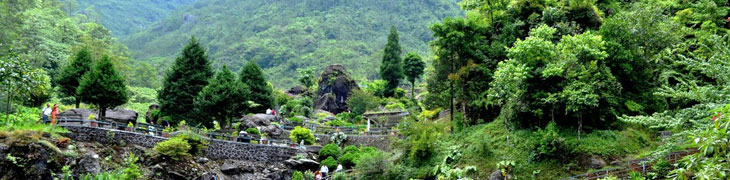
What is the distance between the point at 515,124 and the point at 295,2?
114818 mm

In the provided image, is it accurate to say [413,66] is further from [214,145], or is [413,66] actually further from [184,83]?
[214,145]

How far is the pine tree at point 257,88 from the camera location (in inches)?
1647

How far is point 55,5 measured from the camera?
72.1 m

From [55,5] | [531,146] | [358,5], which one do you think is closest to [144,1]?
[358,5]

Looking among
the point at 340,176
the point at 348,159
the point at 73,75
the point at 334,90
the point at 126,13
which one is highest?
the point at 126,13

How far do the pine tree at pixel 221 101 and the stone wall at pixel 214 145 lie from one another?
14.9 feet

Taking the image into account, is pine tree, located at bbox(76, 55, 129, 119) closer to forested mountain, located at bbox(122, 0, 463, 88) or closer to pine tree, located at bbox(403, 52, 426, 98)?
pine tree, located at bbox(403, 52, 426, 98)

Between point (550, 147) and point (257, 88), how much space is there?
2526 centimetres

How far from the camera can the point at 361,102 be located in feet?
170

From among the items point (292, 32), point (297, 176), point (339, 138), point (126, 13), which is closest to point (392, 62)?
point (339, 138)

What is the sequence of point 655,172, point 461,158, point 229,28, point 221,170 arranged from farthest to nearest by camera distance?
1. point 229,28
2. point 221,170
3. point 461,158
4. point 655,172

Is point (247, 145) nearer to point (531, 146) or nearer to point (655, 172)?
point (531, 146)

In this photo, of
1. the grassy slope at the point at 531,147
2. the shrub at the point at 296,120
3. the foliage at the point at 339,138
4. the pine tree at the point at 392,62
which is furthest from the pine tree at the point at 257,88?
the pine tree at the point at 392,62

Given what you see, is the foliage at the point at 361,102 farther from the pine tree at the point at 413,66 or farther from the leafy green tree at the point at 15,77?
the leafy green tree at the point at 15,77
